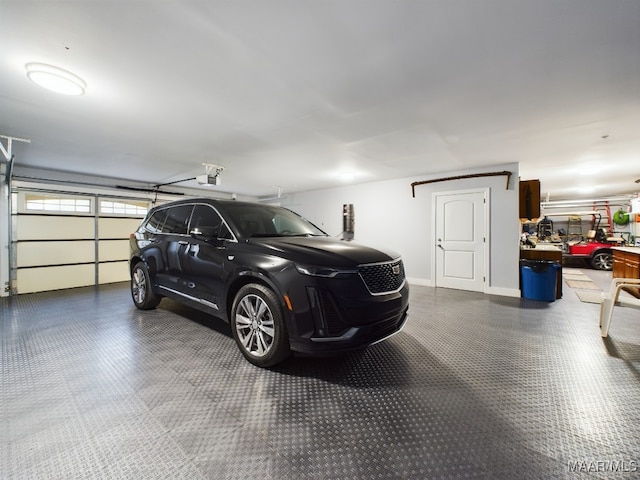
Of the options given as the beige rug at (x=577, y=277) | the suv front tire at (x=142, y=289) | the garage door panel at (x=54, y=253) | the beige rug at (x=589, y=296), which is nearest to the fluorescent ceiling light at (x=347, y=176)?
the suv front tire at (x=142, y=289)

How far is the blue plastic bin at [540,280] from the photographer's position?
15.8 feet

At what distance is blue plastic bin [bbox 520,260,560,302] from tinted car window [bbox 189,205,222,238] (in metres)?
5.54

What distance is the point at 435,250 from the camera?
6.27m

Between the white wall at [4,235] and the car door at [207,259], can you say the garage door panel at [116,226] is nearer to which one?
the white wall at [4,235]

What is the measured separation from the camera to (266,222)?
2.99 metres

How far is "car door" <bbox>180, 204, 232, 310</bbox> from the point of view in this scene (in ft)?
8.53

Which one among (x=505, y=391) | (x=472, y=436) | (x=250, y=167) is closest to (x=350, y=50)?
(x=472, y=436)

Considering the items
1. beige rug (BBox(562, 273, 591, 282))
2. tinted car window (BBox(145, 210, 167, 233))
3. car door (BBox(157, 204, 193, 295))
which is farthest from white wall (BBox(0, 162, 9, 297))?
beige rug (BBox(562, 273, 591, 282))

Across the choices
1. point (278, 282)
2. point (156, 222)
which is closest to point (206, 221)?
point (156, 222)

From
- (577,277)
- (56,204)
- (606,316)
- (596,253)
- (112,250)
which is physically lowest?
(577,277)

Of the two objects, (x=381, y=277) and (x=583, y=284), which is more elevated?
(x=381, y=277)

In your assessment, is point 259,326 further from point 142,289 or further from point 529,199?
point 529,199

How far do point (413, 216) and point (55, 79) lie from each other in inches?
253

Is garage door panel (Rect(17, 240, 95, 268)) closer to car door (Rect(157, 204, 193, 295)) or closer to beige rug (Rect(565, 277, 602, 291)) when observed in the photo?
car door (Rect(157, 204, 193, 295))
